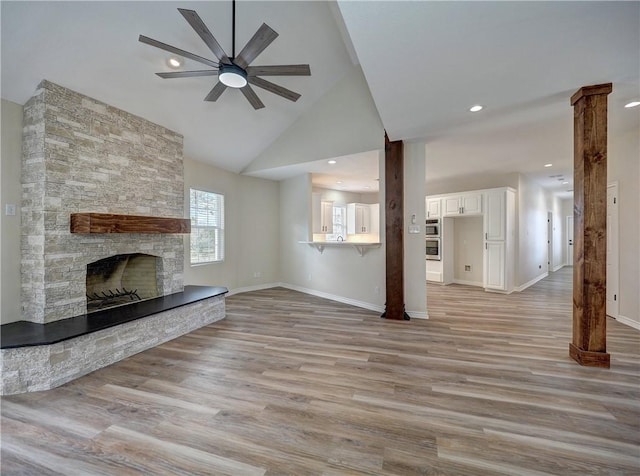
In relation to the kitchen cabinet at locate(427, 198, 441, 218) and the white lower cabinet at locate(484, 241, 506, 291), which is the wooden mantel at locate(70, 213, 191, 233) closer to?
the kitchen cabinet at locate(427, 198, 441, 218)

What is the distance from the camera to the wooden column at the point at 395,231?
14.3ft

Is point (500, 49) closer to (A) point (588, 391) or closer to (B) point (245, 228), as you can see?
(A) point (588, 391)

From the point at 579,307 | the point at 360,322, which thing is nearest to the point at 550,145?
the point at 579,307

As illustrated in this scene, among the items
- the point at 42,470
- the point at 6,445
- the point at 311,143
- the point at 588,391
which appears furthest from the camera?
the point at 311,143

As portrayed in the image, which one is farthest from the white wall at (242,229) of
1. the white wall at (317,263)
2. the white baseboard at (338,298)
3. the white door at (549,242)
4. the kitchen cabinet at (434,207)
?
the white door at (549,242)

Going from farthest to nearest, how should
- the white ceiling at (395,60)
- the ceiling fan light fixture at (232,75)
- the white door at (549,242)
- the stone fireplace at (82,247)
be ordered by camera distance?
the white door at (549,242), the ceiling fan light fixture at (232,75), the stone fireplace at (82,247), the white ceiling at (395,60)

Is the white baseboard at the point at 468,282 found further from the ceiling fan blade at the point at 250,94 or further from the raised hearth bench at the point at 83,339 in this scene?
the ceiling fan blade at the point at 250,94

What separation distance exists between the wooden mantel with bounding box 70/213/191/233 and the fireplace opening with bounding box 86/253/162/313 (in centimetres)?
66

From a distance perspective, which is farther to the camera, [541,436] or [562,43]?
[562,43]

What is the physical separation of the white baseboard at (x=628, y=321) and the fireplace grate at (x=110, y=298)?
7123 mm

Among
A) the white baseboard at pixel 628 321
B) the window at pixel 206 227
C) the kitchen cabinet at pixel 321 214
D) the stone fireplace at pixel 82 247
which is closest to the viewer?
the stone fireplace at pixel 82 247

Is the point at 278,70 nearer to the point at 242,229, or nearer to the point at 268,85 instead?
the point at 268,85

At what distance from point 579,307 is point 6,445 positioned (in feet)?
15.7

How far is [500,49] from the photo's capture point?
2.22 meters
